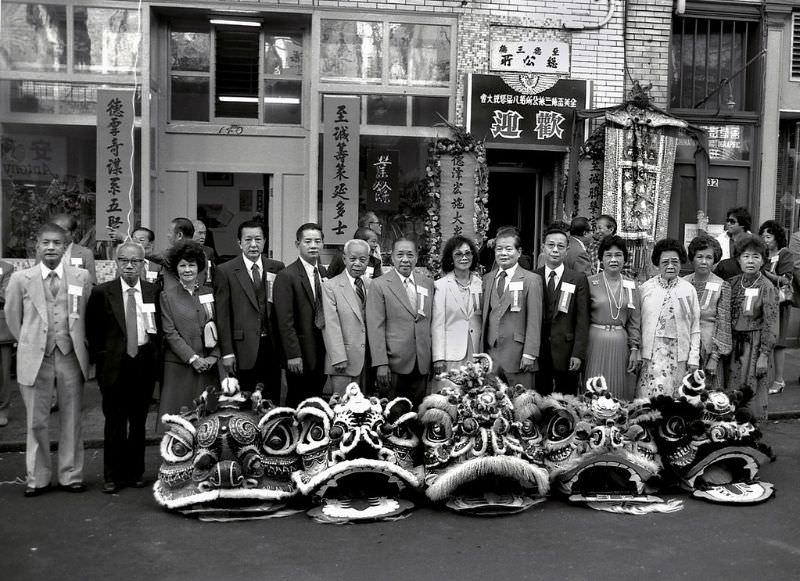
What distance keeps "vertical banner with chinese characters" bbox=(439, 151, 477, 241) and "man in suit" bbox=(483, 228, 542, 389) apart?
140 inches

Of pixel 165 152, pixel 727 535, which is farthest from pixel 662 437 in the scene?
pixel 165 152

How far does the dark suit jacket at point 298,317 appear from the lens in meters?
6.55

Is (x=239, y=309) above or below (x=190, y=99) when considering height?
below

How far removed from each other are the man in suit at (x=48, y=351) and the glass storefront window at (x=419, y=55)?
18.7ft

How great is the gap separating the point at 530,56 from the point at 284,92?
320 centimetres

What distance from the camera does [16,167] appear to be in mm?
10219

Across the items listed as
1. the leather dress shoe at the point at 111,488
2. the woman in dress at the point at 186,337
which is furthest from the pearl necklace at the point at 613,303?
the leather dress shoe at the point at 111,488

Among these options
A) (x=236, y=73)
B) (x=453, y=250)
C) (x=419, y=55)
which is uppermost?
(x=419, y=55)

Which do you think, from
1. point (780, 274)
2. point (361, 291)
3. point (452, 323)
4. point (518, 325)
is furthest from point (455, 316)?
point (780, 274)

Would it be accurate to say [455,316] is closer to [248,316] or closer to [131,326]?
[248,316]

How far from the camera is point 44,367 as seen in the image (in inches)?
234

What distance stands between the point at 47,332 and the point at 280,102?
5712 mm

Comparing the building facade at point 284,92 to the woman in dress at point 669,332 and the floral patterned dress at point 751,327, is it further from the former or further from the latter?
the woman in dress at point 669,332

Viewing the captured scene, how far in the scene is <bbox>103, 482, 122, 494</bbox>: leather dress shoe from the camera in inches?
235
